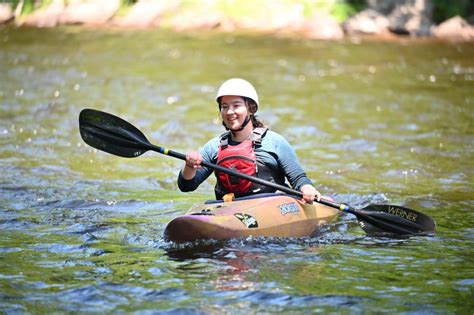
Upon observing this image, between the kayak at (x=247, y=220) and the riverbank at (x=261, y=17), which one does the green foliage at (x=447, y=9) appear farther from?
the kayak at (x=247, y=220)

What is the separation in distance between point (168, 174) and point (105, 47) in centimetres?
922

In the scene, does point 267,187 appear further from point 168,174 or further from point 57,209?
point 168,174

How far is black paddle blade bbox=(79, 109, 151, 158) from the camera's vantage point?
6123 mm

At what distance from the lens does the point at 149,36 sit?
18812 mm

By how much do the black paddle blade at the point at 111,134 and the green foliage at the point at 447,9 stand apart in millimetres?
14627

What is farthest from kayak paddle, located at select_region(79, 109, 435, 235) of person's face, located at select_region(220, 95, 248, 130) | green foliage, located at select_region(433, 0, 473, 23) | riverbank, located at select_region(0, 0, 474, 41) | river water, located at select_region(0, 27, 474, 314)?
green foliage, located at select_region(433, 0, 473, 23)

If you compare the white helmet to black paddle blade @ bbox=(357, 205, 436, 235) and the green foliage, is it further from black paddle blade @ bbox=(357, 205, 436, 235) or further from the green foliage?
the green foliage

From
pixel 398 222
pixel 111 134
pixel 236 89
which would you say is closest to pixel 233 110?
pixel 236 89

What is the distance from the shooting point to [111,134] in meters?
6.18

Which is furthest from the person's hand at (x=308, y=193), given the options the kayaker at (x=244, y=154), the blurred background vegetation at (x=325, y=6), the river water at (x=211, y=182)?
the blurred background vegetation at (x=325, y=6)

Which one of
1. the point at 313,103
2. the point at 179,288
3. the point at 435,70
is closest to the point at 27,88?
the point at 313,103

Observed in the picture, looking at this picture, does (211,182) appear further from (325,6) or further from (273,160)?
(325,6)

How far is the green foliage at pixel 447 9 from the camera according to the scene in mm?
19500

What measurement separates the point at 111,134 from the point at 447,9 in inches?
582
